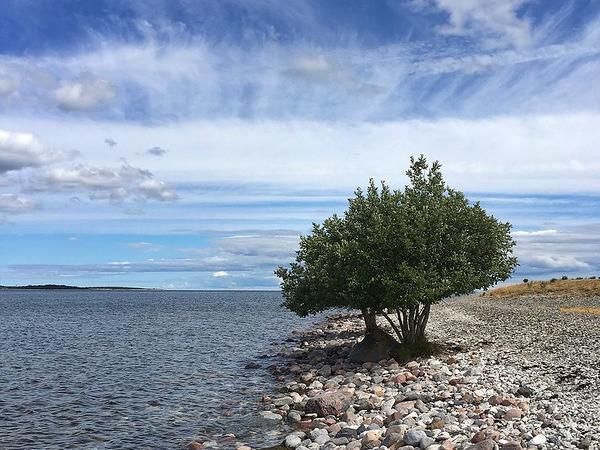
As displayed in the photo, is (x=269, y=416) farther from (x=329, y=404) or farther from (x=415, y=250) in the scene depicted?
(x=415, y=250)

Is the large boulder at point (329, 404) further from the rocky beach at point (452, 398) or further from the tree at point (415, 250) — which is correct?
the tree at point (415, 250)

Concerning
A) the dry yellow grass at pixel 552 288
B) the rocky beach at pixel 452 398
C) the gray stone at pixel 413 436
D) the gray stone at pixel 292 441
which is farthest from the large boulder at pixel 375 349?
the dry yellow grass at pixel 552 288

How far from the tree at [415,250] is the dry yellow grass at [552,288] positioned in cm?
6841

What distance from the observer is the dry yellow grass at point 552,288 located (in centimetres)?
9629

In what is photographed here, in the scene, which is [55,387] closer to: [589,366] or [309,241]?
[309,241]

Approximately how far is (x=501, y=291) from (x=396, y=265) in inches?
3826

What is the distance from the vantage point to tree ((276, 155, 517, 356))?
3120 centimetres

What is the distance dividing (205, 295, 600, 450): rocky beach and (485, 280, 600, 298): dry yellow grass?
198ft

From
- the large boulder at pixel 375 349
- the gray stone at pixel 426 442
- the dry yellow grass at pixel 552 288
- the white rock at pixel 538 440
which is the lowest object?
the gray stone at pixel 426 442

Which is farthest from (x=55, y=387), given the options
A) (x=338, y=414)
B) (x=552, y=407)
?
(x=552, y=407)

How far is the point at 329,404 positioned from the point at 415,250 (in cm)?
1088

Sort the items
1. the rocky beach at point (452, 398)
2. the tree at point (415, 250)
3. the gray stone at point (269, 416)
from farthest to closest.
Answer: the tree at point (415, 250), the gray stone at point (269, 416), the rocky beach at point (452, 398)

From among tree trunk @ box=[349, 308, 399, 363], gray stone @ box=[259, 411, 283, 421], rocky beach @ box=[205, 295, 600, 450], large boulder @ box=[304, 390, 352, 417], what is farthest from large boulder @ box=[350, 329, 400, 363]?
gray stone @ box=[259, 411, 283, 421]

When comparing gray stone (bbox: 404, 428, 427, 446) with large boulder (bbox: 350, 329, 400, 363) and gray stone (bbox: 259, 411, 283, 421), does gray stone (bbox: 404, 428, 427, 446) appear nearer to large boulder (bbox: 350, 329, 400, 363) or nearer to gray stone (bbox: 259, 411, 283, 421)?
gray stone (bbox: 259, 411, 283, 421)
